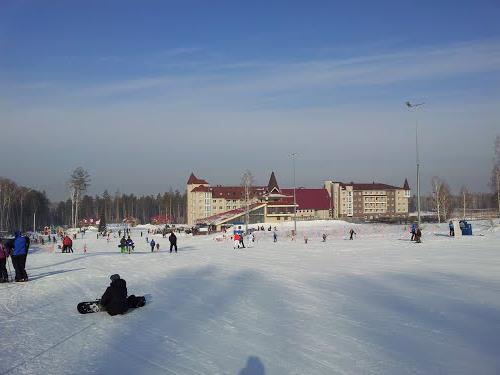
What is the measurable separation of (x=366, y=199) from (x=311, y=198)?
75.3ft

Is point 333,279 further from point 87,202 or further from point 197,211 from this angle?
point 87,202

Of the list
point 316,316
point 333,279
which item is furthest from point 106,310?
point 333,279

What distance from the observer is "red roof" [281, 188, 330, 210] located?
95.6 metres

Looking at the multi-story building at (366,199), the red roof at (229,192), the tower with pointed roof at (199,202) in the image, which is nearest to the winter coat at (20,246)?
the tower with pointed roof at (199,202)

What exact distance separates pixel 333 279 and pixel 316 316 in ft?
17.2

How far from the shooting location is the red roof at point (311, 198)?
9556cm

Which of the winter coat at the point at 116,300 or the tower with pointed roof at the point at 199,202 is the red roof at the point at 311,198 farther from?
the winter coat at the point at 116,300

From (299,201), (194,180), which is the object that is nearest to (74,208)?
(194,180)

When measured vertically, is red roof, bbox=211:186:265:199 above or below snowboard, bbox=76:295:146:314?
above

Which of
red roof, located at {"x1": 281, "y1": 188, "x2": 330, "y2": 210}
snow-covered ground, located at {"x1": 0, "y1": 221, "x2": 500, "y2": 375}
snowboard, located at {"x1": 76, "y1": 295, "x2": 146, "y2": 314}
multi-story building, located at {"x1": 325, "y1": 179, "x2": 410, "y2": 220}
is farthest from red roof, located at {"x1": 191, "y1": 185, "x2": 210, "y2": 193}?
snowboard, located at {"x1": 76, "y1": 295, "x2": 146, "y2": 314}

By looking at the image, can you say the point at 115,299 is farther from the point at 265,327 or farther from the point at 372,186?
the point at 372,186

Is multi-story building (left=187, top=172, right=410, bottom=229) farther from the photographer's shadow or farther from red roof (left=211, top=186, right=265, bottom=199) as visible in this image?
the photographer's shadow

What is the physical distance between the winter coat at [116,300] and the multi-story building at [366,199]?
9764cm

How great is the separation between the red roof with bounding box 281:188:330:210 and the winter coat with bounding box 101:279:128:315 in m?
85.5
